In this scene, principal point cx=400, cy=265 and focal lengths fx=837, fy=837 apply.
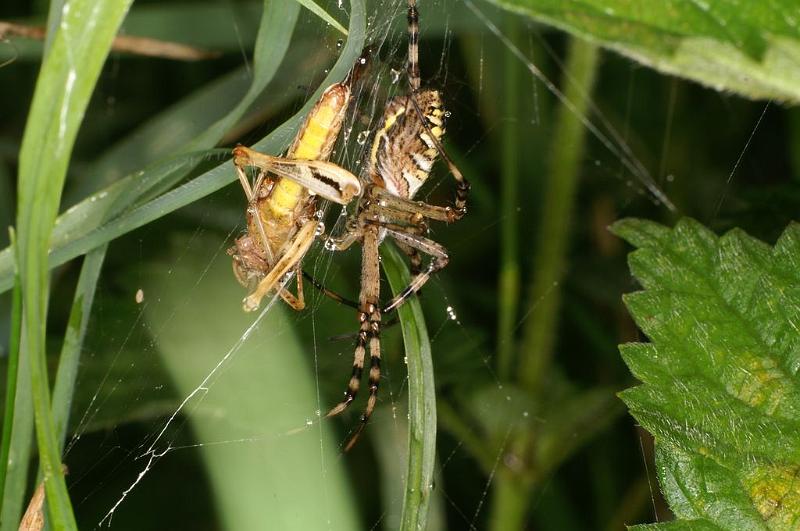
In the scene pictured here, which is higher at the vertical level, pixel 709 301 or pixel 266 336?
pixel 709 301

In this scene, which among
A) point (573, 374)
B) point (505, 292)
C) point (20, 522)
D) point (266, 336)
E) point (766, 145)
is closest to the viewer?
point (20, 522)

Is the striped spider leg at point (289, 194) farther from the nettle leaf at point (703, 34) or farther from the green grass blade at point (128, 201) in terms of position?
the nettle leaf at point (703, 34)

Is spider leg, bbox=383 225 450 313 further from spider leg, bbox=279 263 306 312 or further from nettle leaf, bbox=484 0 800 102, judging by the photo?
nettle leaf, bbox=484 0 800 102

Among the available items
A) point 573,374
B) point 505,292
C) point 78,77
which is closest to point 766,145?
point 573,374

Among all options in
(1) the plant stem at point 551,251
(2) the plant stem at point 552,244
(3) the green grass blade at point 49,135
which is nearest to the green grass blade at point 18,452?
(3) the green grass blade at point 49,135

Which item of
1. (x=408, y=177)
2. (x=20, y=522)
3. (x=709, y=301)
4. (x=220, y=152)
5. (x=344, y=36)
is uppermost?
(x=344, y=36)

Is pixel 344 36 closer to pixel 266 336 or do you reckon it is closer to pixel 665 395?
pixel 266 336
